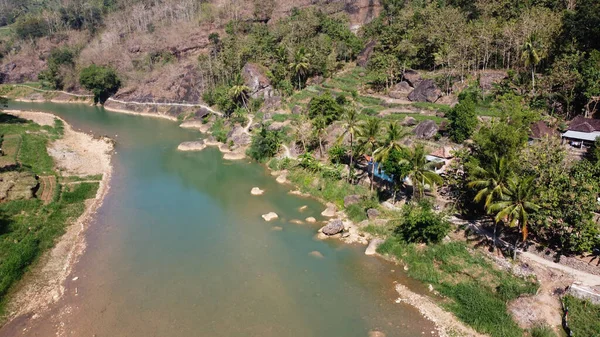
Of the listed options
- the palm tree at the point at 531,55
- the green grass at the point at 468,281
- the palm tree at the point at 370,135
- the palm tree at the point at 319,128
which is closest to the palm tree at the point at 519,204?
the green grass at the point at 468,281

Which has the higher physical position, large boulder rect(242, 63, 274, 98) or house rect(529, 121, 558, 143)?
large boulder rect(242, 63, 274, 98)

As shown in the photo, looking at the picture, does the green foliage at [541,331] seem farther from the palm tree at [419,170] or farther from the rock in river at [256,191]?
the rock in river at [256,191]

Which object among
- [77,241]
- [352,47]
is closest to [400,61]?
[352,47]

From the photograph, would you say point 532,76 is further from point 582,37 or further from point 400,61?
point 400,61

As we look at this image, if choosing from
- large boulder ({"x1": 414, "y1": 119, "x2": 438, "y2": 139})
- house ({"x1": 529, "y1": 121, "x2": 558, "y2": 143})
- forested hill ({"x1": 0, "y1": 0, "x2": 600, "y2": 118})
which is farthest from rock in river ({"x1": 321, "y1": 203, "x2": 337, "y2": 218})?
forested hill ({"x1": 0, "y1": 0, "x2": 600, "y2": 118})

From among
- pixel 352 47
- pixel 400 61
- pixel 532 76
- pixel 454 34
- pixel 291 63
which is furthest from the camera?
pixel 352 47

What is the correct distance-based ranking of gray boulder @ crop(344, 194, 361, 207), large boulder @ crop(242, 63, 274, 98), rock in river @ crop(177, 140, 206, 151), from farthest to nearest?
large boulder @ crop(242, 63, 274, 98), rock in river @ crop(177, 140, 206, 151), gray boulder @ crop(344, 194, 361, 207)

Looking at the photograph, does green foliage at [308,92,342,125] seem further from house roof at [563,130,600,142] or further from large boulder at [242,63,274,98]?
house roof at [563,130,600,142]
